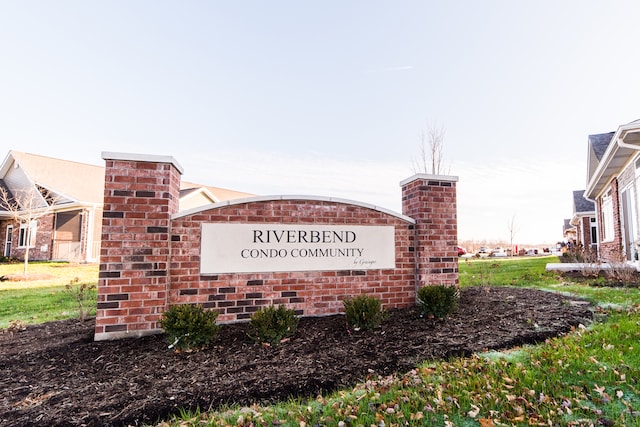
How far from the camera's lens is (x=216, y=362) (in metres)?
3.41

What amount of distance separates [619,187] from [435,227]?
32.5 ft

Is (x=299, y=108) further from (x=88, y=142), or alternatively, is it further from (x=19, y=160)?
(x=19, y=160)

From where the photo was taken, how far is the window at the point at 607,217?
1293 cm

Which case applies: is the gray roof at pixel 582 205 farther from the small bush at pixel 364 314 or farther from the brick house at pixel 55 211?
the brick house at pixel 55 211

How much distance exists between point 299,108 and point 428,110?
316 inches

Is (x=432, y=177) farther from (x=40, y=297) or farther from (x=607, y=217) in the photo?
(x=607, y=217)

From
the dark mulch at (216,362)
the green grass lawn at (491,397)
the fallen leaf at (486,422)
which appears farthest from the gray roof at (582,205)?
the fallen leaf at (486,422)

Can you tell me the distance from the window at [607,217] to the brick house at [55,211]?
19.6 metres

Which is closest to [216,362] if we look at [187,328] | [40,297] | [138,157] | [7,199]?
[187,328]

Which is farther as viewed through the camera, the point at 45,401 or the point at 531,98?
the point at 531,98

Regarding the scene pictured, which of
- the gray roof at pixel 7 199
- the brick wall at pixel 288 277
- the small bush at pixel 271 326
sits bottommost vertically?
the small bush at pixel 271 326

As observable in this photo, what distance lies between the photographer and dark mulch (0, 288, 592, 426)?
2652 millimetres

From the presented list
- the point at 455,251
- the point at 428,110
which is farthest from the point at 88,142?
the point at 428,110

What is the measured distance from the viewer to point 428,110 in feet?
56.7
